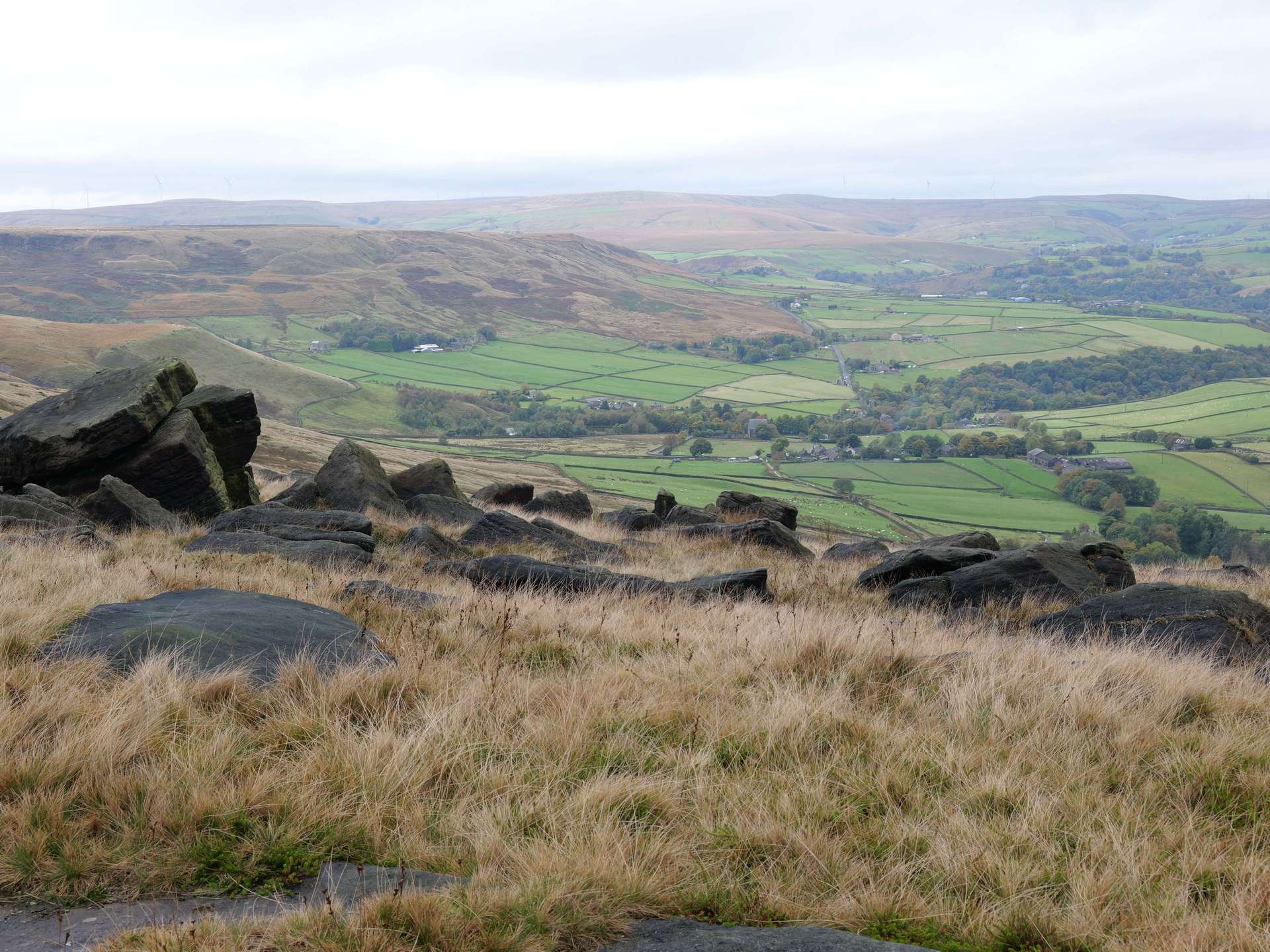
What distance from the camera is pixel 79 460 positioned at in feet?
55.0

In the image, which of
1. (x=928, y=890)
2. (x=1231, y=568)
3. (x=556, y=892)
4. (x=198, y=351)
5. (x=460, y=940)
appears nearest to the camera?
(x=460, y=940)

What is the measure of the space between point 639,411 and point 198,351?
249 ft

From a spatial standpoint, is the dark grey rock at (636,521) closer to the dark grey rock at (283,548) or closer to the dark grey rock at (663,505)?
the dark grey rock at (663,505)

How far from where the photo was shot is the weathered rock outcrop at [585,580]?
12242 mm

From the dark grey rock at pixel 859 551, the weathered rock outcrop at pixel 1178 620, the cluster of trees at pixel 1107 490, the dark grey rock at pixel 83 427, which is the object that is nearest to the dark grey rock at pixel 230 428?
the dark grey rock at pixel 83 427

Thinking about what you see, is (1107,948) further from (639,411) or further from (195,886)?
(639,411)

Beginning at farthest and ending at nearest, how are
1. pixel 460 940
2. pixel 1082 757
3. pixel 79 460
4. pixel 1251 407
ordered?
pixel 1251 407
pixel 79 460
pixel 1082 757
pixel 460 940

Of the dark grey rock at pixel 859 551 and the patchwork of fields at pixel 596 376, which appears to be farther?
the patchwork of fields at pixel 596 376

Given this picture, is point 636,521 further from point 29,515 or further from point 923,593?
point 29,515

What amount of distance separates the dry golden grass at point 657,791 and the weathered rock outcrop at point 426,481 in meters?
15.6


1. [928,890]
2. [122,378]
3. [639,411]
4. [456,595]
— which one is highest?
[122,378]

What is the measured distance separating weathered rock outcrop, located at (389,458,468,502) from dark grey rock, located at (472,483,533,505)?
205cm

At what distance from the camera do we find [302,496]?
1948 centimetres

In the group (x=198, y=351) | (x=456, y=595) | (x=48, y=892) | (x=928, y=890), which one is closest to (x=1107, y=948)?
(x=928, y=890)
